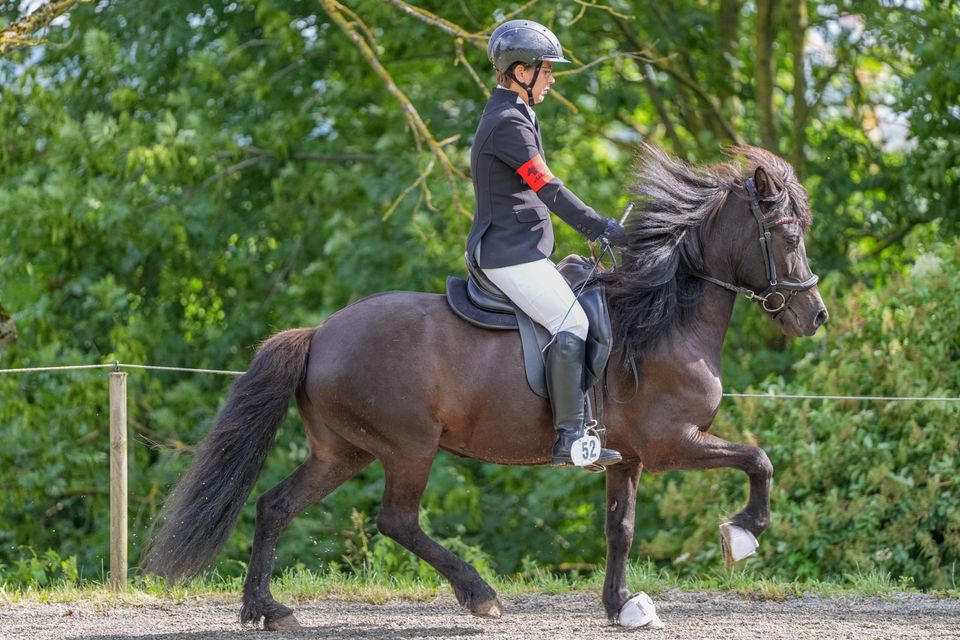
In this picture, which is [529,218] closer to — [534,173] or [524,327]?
[534,173]

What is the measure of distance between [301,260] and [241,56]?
7.09 feet

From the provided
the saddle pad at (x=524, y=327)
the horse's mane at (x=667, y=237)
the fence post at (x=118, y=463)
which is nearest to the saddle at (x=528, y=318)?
the saddle pad at (x=524, y=327)

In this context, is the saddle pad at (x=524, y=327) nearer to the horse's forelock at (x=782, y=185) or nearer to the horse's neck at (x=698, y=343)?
the horse's neck at (x=698, y=343)

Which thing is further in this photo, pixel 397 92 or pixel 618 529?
pixel 397 92

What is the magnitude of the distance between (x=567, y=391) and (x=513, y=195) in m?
0.93

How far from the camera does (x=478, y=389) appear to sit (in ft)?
18.6

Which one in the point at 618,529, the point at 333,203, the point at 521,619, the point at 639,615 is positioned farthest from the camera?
the point at 333,203

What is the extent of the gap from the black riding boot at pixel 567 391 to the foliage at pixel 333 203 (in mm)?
3918

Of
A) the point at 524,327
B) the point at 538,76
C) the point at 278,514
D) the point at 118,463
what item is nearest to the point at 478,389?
the point at 524,327

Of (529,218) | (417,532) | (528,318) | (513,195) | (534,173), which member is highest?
(534,173)

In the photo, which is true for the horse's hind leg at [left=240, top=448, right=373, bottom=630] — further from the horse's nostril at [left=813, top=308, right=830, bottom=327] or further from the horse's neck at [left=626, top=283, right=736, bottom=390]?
the horse's nostril at [left=813, top=308, right=830, bottom=327]

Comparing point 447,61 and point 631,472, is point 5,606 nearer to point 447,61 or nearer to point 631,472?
point 631,472

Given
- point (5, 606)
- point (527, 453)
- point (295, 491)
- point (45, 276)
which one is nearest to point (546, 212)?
point (527, 453)

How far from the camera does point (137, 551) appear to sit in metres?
12.2
